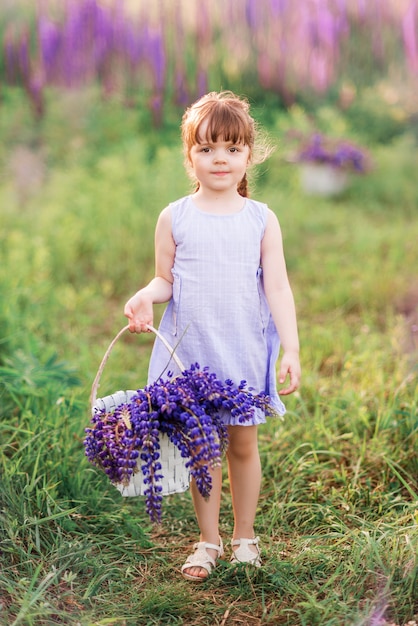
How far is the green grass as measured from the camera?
2.08m

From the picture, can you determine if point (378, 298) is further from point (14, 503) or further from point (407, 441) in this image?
point (14, 503)

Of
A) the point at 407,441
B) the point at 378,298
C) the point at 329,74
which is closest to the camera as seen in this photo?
the point at 407,441

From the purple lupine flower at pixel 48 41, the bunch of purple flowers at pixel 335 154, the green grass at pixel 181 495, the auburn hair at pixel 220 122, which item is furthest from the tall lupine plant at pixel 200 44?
the auburn hair at pixel 220 122

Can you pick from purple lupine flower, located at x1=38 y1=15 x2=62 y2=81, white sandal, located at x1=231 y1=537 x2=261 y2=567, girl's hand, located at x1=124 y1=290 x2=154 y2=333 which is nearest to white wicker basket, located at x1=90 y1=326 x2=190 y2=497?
girl's hand, located at x1=124 y1=290 x2=154 y2=333

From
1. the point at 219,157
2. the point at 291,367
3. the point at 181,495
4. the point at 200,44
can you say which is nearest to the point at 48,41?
the point at 200,44

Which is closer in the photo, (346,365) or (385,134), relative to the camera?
(346,365)

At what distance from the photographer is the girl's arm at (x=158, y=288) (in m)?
2.18

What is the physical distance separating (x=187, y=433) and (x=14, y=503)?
707 mm

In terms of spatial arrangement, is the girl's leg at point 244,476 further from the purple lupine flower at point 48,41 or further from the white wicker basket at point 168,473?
the purple lupine flower at point 48,41

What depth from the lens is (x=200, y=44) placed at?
699cm

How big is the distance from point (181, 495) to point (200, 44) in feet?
16.8

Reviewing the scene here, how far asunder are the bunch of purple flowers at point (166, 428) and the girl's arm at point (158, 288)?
217mm

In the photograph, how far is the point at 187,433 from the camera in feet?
6.34

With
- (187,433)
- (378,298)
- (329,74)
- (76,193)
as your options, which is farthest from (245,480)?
(329,74)
